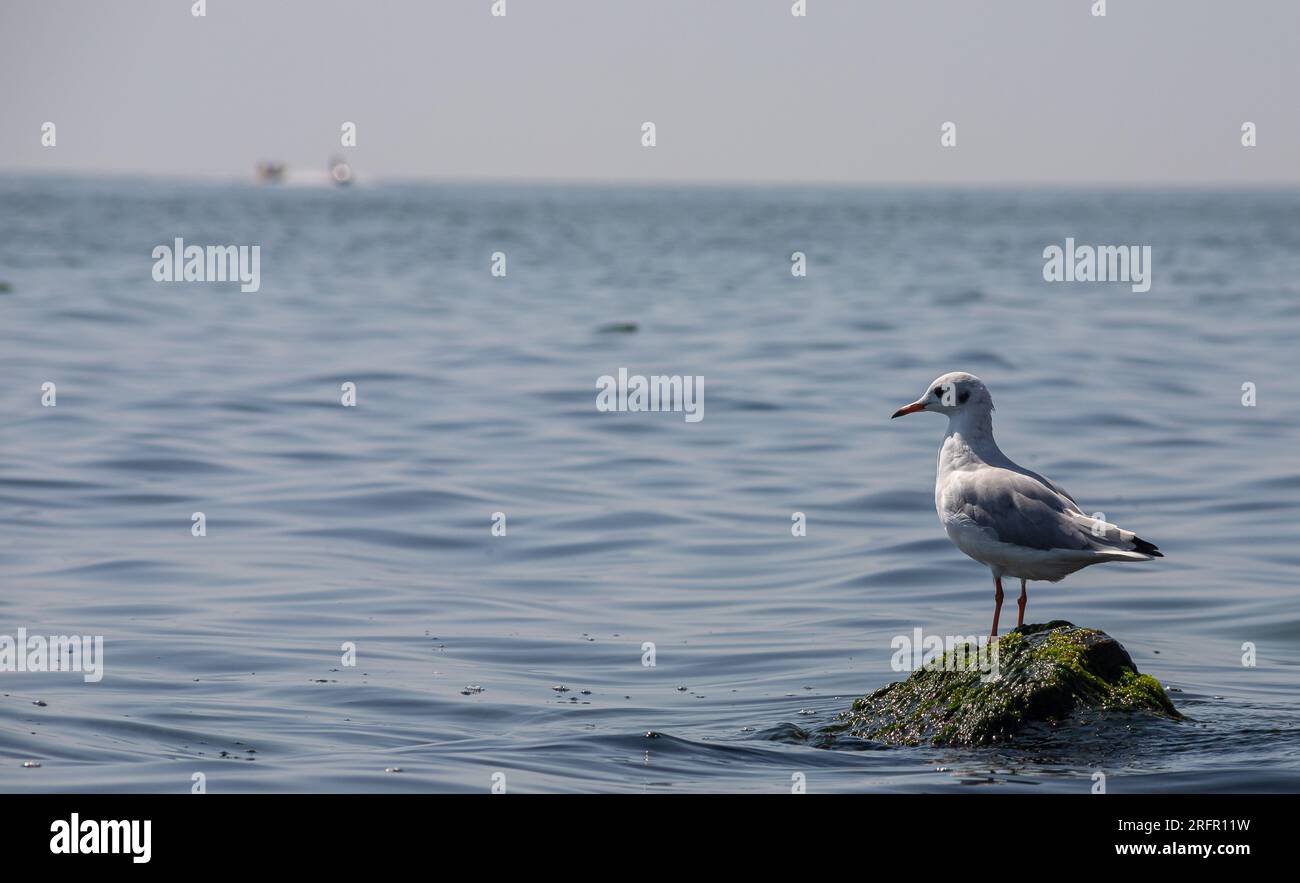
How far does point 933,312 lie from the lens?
3966 centimetres

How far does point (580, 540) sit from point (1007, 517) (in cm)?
764

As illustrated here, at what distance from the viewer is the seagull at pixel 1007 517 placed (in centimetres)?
980

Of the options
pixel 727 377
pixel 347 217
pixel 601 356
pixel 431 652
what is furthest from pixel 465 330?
pixel 347 217

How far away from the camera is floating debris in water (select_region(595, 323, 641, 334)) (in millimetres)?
34984

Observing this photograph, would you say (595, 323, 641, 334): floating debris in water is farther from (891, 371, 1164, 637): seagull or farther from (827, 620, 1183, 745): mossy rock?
(827, 620, 1183, 745): mossy rock

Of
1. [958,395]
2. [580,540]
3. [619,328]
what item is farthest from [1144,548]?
[619,328]

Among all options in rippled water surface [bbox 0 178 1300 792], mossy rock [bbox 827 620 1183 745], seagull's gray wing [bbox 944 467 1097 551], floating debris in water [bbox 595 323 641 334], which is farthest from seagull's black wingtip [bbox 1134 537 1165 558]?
floating debris in water [bbox 595 323 641 334]

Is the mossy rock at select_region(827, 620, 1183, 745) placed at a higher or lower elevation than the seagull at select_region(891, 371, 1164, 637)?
lower

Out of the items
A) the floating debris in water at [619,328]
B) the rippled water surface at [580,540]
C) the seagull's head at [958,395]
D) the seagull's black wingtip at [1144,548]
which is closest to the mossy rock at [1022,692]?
the rippled water surface at [580,540]

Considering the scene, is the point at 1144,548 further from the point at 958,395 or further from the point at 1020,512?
the point at 958,395

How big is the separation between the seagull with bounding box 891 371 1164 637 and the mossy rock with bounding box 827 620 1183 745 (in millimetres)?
382

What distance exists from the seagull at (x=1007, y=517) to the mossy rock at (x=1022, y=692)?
1.25 feet

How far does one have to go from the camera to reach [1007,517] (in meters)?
9.89

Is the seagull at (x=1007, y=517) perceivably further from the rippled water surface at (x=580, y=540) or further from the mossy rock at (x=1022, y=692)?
the rippled water surface at (x=580, y=540)
